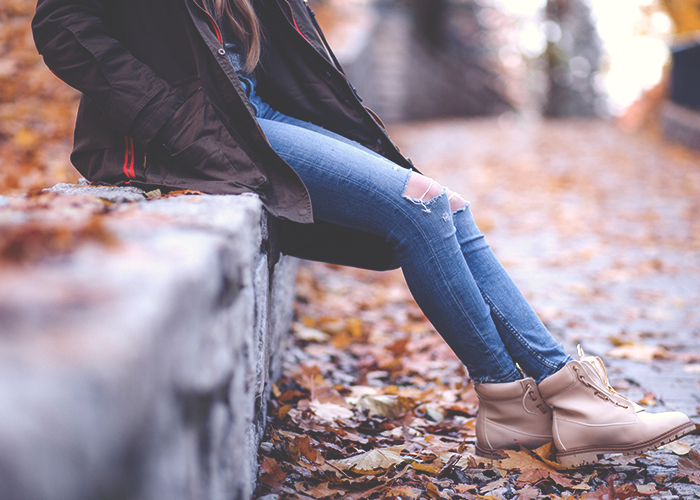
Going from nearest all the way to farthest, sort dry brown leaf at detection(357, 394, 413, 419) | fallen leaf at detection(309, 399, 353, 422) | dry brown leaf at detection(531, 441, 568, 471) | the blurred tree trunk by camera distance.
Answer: dry brown leaf at detection(531, 441, 568, 471) → fallen leaf at detection(309, 399, 353, 422) → dry brown leaf at detection(357, 394, 413, 419) → the blurred tree trunk

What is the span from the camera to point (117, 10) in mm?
1598

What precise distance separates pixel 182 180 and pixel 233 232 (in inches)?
24.4

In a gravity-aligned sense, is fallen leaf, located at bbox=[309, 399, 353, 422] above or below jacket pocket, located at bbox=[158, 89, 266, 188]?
below

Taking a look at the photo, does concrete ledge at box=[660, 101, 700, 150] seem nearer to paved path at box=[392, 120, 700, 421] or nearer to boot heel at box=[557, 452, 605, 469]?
paved path at box=[392, 120, 700, 421]

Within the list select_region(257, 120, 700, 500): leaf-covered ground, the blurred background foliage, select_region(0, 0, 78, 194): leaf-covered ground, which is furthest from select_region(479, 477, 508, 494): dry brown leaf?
the blurred background foliage

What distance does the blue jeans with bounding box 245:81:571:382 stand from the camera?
158 centimetres

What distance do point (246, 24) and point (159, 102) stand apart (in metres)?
0.44

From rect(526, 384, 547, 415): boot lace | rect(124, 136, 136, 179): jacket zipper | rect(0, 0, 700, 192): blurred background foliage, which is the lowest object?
rect(526, 384, 547, 415): boot lace

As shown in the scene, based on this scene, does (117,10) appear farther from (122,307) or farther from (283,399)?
(283,399)

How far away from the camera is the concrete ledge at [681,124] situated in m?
8.99

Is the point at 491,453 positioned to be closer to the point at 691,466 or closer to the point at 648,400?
the point at 691,466

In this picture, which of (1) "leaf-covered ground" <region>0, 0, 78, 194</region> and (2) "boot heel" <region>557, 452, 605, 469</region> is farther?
(1) "leaf-covered ground" <region>0, 0, 78, 194</region>

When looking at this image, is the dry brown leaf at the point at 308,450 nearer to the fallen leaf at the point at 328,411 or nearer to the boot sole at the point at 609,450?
the fallen leaf at the point at 328,411

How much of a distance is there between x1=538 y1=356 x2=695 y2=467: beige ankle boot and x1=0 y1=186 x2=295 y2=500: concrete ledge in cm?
101
